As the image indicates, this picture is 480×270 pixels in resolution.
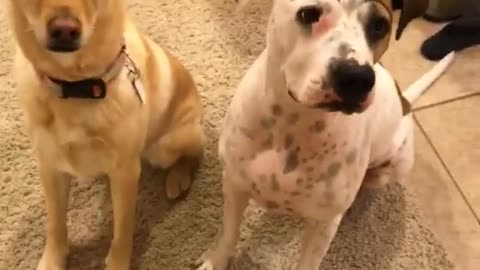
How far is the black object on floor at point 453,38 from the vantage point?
86.9 inches

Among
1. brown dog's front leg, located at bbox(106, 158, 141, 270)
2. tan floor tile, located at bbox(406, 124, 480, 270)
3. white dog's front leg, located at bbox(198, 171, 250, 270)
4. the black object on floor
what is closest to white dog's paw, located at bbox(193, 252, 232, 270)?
white dog's front leg, located at bbox(198, 171, 250, 270)

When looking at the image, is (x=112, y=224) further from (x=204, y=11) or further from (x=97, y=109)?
(x=204, y=11)

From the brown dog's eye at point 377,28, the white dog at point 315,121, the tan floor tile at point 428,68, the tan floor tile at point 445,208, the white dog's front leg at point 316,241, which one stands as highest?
the brown dog's eye at point 377,28

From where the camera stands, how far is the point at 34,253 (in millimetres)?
1747

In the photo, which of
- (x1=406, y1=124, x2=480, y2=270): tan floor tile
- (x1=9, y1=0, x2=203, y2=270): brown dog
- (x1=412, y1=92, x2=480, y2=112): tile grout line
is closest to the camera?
(x1=9, y1=0, x2=203, y2=270): brown dog

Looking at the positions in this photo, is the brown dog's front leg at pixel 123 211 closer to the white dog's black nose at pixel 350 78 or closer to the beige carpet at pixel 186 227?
the beige carpet at pixel 186 227

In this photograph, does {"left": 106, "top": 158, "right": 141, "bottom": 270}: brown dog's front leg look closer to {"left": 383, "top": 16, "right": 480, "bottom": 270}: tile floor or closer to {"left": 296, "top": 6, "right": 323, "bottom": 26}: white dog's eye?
{"left": 296, "top": 6, "right": 323, "bottom": 26}: white dog's eye

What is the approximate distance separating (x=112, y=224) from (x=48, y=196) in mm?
229

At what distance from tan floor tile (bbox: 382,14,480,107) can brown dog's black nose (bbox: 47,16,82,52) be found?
1120 millimetres

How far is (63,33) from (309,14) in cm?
36

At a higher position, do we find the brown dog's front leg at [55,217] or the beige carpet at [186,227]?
the brown dog's front leg at [55,217]

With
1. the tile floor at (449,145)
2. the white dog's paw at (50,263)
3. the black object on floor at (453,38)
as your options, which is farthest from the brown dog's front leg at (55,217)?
the black object on floor at (453,38)

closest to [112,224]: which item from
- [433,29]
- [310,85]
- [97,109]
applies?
[97,109]

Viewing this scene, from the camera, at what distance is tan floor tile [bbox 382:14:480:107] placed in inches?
84.6
